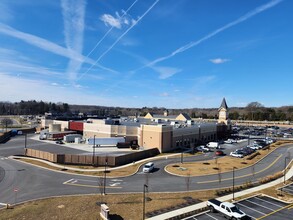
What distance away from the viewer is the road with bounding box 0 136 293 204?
3416cm

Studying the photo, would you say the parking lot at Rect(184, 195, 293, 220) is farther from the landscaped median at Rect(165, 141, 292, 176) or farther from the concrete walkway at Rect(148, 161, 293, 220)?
the landscaped median at Rect(165, 141, 292, 176)

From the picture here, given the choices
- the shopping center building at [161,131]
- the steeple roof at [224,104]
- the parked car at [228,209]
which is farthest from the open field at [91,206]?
the steeple roof at [224,104]

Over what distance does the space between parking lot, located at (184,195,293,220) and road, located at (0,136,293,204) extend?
611cm

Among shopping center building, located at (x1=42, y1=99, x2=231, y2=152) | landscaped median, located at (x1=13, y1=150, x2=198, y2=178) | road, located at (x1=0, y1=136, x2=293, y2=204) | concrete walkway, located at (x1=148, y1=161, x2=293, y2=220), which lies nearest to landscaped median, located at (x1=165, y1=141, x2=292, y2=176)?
road, located at (x1=0, y1=136, x2=293, y2=204)

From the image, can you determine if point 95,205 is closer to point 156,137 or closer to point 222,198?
point 222,198

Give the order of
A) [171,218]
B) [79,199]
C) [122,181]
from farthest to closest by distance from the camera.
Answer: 1. [122,181]
2. [79,199]
3. [171,218]

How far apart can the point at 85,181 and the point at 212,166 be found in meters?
24.4

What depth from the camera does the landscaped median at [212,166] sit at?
43.7m

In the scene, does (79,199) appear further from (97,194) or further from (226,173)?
(226,173)

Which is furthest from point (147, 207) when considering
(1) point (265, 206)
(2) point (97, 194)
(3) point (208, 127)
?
(3) point (208, 127)

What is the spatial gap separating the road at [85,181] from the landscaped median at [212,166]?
1.71 metres

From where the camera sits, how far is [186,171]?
44.2 metres

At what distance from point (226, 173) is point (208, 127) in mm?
39233

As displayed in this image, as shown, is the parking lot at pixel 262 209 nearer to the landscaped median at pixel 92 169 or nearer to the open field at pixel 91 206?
the open field at pixel 91 206
